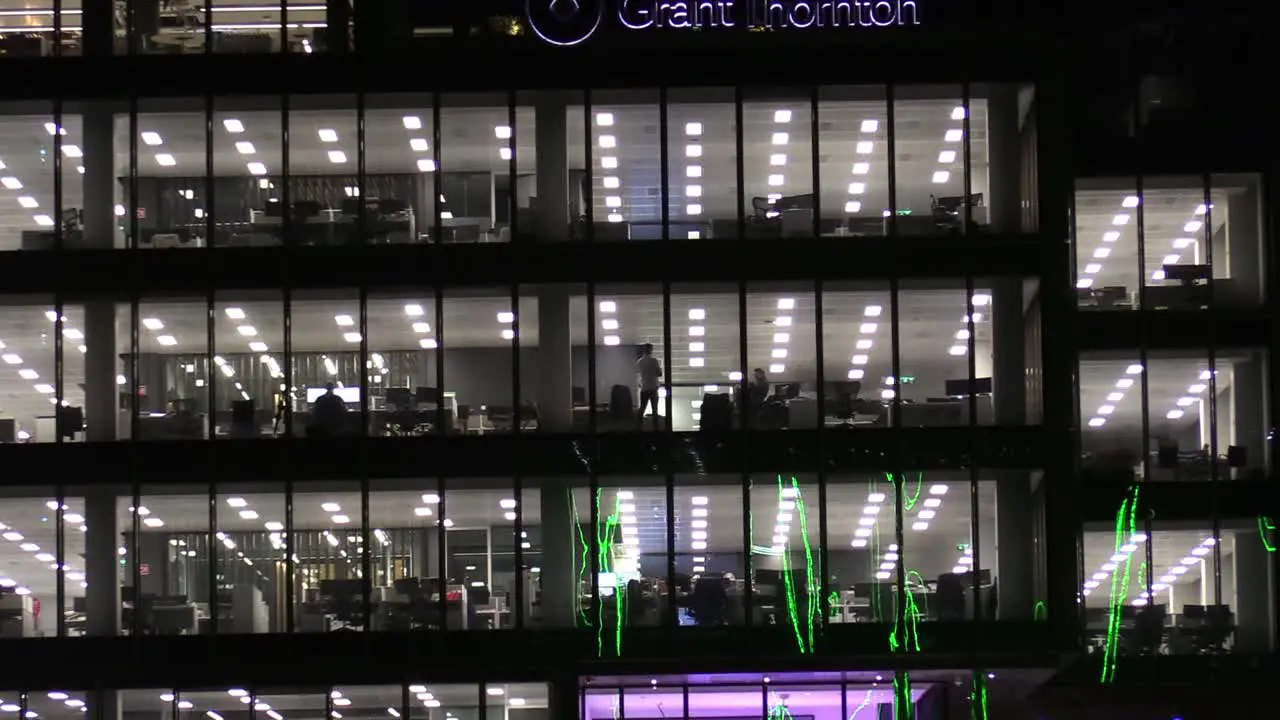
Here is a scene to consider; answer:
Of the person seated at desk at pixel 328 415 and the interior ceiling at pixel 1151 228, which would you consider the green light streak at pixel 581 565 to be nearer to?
the person seated at desk at pixel 328 415

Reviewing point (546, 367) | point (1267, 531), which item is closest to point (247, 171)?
point (546, 367)

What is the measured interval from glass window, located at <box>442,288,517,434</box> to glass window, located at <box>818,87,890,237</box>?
20.5ft

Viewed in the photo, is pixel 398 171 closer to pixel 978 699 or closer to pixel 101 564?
pixel 101 564

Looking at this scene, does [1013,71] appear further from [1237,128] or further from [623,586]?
[623,586]

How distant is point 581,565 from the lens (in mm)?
40438

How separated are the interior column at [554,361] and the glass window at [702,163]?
264cm

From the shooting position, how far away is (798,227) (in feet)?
135

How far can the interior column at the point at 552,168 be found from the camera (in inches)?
1639

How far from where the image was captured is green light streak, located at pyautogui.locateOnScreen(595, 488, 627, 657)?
3981cm

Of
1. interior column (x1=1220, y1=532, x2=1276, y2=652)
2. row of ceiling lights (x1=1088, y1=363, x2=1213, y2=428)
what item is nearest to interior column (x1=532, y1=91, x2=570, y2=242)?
row of ceiling lights (x1=1088, y1=363, x2=1213, y2=428)

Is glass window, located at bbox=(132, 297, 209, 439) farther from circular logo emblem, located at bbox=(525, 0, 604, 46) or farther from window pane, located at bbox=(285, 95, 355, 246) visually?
circular logo emblem, located at bbox=(525, 0, 604, 46)

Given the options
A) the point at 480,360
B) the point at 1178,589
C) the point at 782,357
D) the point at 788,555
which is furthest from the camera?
the point at 1178,589

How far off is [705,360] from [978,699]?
8.18m

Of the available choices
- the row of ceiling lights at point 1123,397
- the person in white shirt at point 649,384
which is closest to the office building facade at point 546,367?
the person in white shirt at point 649,384
